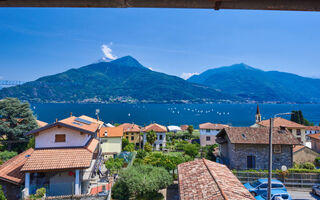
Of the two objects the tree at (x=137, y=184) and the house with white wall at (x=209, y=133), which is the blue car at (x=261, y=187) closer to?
the tree at (x=137, y=184)

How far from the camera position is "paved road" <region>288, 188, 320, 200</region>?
18217 millimetres

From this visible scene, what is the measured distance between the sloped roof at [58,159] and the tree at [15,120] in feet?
57.4

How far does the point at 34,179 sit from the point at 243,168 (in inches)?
969

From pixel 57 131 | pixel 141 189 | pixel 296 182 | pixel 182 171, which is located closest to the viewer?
pixel 182 171

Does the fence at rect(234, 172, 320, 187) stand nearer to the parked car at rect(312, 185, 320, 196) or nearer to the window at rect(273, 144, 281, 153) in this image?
the parked car at rect(312, 185, 320, 196)

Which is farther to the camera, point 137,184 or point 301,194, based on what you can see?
point 301,194

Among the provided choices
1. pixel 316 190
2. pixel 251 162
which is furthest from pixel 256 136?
pixel 316 190

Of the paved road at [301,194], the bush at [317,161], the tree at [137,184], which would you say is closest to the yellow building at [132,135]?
the tree at [137,184]

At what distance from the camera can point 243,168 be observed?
24984 mm

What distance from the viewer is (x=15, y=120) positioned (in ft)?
101

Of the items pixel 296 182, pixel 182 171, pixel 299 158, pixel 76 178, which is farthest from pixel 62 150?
pixel 299 158

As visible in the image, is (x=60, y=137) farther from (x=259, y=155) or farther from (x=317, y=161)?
(x=317, y=161)

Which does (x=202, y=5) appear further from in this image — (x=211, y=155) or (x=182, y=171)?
(x=211, y=155)

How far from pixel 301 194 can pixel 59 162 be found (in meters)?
24.8
